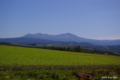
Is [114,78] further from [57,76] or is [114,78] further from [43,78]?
[43,78]

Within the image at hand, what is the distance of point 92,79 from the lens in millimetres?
10758

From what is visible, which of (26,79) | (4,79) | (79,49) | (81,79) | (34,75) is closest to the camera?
(4,79)

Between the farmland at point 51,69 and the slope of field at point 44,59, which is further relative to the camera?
the slope of field at point 44,59

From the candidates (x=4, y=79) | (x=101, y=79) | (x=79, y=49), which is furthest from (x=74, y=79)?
(x=79, y=49)

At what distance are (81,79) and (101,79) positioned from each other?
1743mm

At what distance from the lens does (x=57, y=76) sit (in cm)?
1130

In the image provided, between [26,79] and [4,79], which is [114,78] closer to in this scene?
[26,79]

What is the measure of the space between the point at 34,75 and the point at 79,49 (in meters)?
74.0

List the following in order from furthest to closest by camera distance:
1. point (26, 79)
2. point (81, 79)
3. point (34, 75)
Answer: point (34, 75), point (81, 79), point (26, 79)

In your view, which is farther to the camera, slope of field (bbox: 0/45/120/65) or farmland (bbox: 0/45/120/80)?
slope of field (bbox: 0/45/120/65)

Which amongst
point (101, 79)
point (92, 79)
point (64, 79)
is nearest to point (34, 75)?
point (64, 79)

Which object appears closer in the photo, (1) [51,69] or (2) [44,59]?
(1) [51,69]

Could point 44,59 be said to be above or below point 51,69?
below

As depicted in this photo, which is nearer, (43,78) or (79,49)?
(43,78)
